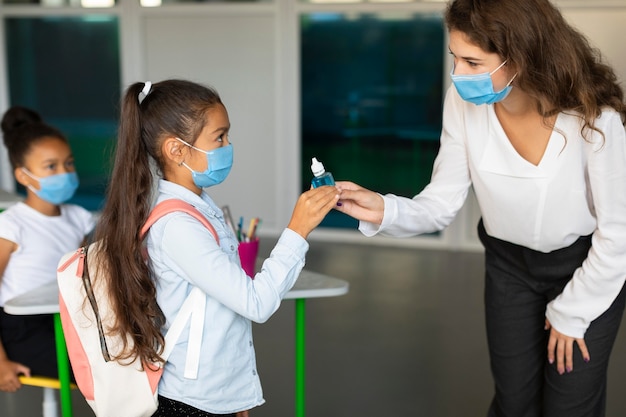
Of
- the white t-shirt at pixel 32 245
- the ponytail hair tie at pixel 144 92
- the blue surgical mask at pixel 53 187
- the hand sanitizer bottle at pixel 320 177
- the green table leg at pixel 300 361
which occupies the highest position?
the ponytail hair tie at pixel 144 92

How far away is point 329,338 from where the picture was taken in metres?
3.61

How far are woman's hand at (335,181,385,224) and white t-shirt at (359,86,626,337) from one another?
21 millimetres

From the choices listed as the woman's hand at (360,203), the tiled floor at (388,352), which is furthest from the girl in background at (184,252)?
the tiled floor at (388,352)

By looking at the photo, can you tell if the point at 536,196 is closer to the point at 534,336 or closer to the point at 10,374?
the point at 534,336

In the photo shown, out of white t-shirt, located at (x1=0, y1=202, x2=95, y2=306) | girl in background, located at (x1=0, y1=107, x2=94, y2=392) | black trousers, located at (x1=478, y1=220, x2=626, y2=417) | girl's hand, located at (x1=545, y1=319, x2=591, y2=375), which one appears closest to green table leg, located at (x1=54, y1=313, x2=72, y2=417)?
girl in background, located at (x1=0, y1=107, x2=94, y2=392)

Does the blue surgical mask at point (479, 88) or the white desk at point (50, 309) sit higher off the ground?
the blue surgical mask at point (479, 88)

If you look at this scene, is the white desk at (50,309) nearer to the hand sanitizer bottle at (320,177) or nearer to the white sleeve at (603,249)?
the hand sanitizer bottle at (320,177)

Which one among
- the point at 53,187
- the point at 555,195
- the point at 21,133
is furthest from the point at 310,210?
the point at 21,133

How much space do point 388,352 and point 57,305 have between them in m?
1.80

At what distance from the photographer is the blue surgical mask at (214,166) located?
1.69m

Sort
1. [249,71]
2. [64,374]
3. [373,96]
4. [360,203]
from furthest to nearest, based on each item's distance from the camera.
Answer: [249,71], [373,96], [64,374], [360,203]

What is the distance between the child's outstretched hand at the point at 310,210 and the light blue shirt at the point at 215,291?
22 millimetres

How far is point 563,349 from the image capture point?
1.83 m

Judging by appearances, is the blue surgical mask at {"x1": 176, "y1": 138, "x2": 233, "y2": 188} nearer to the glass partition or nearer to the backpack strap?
the backpack strap
